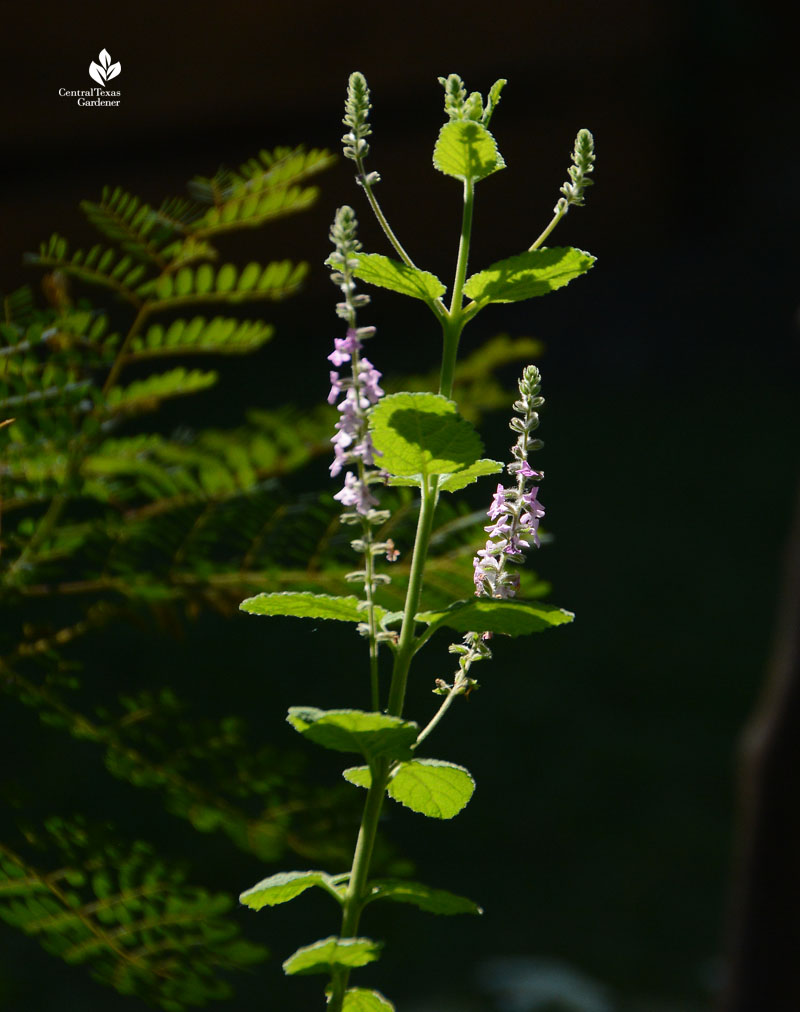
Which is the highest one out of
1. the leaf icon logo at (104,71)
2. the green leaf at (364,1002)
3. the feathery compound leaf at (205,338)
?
the leaf icon logo at (104,71)

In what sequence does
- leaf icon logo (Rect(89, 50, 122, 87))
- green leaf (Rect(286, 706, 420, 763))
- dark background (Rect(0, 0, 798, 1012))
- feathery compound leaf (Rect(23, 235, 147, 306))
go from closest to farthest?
1. green leaf (Rect(286, 706, 420, 763))
2. feathery compound leaf (Rect(23, 235, 147, 306))
3. leaf icon logo (Rect(89, 50, 122, 87))
4. dark background (Rect(0, 0, 798, 1012))

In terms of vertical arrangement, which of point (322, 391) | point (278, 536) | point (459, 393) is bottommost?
point (278, 536)

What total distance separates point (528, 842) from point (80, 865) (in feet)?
10.6

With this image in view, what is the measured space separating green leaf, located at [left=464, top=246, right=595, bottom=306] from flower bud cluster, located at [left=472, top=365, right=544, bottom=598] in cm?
3

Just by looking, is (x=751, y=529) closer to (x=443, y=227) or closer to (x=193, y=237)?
(x=443, y=227)

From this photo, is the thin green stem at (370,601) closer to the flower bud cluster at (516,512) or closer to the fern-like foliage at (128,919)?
the flower bud cluster at (516,512)

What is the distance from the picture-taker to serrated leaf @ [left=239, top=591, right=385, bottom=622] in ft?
1.21

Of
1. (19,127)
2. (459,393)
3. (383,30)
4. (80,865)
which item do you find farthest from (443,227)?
(80,865)

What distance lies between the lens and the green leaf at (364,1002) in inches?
15.2

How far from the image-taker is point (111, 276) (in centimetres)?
71

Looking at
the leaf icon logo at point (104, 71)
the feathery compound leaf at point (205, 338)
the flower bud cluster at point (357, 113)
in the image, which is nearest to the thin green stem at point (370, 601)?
the flower bud cluster at point (357, 113)

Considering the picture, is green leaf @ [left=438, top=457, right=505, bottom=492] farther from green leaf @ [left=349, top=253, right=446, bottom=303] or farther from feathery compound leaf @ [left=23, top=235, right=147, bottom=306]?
feathery compound leaf @ [left=23, top=235, right=147, bottom=306]

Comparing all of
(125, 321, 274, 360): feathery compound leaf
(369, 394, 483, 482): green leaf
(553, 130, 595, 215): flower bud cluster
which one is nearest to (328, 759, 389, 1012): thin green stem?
(369, 394, 483, 482): green leaf

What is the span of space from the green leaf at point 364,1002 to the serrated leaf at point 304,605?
134 millimetres
